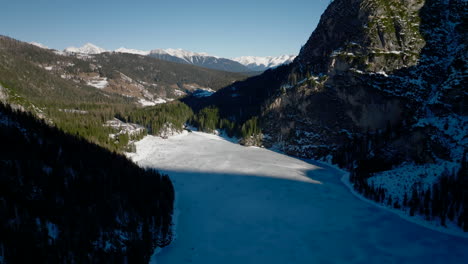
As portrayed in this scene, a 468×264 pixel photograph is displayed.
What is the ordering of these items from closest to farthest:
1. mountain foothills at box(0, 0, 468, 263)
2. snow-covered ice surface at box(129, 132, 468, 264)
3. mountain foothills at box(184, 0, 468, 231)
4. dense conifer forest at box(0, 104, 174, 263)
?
dense conifer forest at box(0, 104, 174, 263)
mountain foothills at box(0, 0, 468, 263)
snow-covered ice surface at box(129, 132, 468, 264)
mountain foothills at box(184, 0, 468, 231)

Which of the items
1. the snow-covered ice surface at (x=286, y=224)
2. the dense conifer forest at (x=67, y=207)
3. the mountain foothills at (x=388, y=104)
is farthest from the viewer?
the mountain foothills at (x=388, y=104)

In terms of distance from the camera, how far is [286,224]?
121 feet

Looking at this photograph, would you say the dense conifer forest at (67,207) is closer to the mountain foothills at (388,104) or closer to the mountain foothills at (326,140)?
the mountain foothills at (326,140)

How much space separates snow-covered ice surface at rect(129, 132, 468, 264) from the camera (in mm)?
29312

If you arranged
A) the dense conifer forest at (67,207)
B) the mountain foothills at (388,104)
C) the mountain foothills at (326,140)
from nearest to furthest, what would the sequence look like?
the dense conifer forest at (67,207) → the mountain foothills at (326,140) → the mountain foothills at (388,104)

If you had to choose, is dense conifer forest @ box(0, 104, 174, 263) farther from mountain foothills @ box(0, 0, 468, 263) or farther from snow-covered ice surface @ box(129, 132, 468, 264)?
snow-covered ice surface @ box(129, 132, 468, 264)

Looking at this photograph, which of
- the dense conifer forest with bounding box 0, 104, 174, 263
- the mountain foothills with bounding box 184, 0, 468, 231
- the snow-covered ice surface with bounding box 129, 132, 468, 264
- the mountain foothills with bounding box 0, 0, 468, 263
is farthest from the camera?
the mountain foothills with bounding box 184, 0, 468, 231

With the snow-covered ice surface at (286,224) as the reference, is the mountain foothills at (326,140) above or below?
above

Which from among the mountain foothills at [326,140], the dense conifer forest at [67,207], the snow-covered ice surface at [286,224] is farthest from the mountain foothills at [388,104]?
the dense conifer forest at [67,207]

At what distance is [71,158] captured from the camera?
39.0m

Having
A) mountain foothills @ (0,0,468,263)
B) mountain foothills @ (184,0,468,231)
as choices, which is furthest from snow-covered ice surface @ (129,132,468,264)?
mountain foothills @ (184,0,468,231)

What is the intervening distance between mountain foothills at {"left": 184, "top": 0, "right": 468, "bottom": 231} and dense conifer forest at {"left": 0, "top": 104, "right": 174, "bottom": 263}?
39120 millimetres

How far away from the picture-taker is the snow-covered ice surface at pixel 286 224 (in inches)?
1154

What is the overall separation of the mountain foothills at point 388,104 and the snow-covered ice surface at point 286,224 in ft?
19.2
